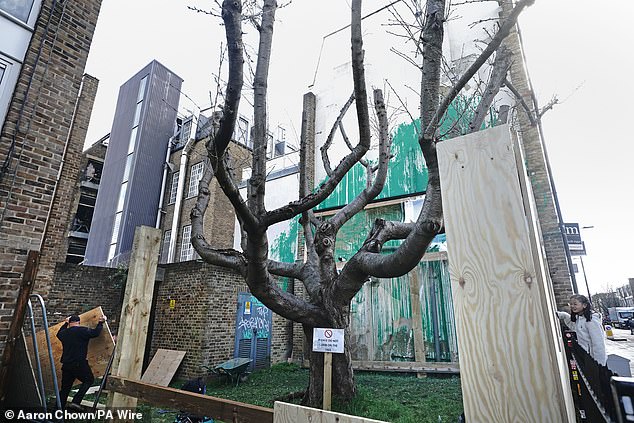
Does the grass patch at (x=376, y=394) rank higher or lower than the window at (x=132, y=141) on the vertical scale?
lower

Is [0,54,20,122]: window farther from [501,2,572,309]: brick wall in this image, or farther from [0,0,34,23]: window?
[501,2,572,309]: brick wall

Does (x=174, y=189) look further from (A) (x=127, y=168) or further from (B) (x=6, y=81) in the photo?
(B) (x=6, y=81)

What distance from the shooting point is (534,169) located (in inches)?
364

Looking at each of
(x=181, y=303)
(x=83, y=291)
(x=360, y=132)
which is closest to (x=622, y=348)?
(x=181, y=303)

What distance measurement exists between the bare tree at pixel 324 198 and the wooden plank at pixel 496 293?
2.11m

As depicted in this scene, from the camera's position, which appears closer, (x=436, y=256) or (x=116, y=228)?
(x=436, y=256)

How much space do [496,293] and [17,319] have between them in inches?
240

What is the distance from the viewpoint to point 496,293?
4.31ft

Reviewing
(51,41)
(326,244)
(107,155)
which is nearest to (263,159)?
(326,244)

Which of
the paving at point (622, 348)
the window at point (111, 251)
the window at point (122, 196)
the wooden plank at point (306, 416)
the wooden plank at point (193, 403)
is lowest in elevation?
the paving at point (622, 348)

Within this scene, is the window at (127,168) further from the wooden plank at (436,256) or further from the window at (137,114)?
the wooden plank at (436,256)

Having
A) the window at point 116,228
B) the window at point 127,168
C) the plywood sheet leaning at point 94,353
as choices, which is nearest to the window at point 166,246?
the window at point 116,228

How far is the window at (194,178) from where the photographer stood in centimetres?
2028

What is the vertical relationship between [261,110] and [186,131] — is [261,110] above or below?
below
